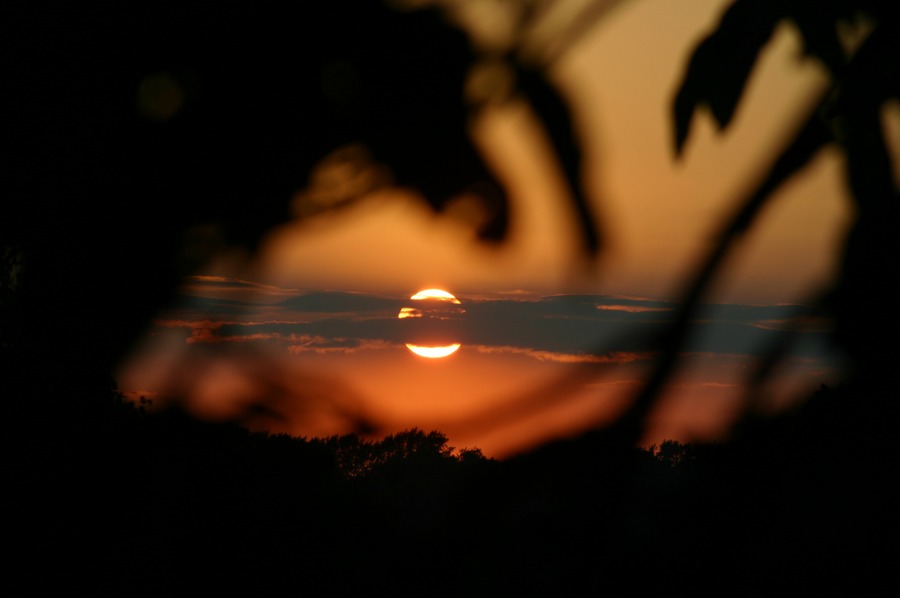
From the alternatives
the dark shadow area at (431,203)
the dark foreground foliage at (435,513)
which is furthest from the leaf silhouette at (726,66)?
the dark foreground foliage at (435,513)

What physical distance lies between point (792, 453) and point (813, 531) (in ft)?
0.32

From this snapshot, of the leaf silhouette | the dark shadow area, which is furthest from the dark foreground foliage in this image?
the leaf silhouette

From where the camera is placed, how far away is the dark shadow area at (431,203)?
0.97 m

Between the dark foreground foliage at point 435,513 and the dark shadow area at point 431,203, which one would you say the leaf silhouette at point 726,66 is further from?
the dark foreground foliage at point 435,513

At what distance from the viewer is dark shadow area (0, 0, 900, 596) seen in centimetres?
97

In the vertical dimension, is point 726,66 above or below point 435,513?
above

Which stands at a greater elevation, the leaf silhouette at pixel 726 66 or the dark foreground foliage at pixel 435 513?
the leaf silhouette at pixel 726 66

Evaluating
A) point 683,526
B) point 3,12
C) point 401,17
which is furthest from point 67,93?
point 683,526

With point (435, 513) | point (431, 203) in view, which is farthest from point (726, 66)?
point (435, 513)

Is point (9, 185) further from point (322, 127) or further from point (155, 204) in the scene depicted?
point (322, 127)

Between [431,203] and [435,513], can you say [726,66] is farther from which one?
[435,513]

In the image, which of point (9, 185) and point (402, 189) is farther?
point (9, 185)

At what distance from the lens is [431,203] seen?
976 mm

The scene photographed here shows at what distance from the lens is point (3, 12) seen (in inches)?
42.0
